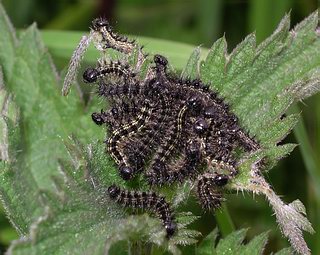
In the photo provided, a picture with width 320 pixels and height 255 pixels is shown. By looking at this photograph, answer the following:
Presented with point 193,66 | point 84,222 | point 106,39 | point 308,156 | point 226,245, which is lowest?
point 226,245

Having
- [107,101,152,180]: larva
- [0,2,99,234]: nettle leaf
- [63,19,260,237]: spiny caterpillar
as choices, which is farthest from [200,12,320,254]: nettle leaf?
[0,2,99,234]: nettle leaf

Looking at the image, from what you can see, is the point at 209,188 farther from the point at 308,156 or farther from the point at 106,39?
the point at 308,156

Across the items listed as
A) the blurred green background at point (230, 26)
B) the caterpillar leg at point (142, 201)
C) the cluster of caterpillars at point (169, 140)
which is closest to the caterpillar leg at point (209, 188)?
the cluster of caterpillars at point (169, 140)

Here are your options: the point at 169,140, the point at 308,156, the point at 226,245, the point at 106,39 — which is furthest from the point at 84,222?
the point at 308,156

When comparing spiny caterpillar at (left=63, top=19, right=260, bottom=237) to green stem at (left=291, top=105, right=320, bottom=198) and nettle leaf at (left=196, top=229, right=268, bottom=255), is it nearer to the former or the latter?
Answer: nettle leaf at (left=196, top=229, right=268, bottom=255)

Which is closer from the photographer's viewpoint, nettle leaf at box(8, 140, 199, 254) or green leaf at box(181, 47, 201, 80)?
nettle leaf at box(8, 140, 199, 254)

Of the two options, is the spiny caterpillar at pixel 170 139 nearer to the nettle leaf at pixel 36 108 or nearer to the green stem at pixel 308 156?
the nettle leaf at pixel 36 108

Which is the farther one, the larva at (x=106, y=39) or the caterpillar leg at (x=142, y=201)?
the larva at (x=106, y=39)
